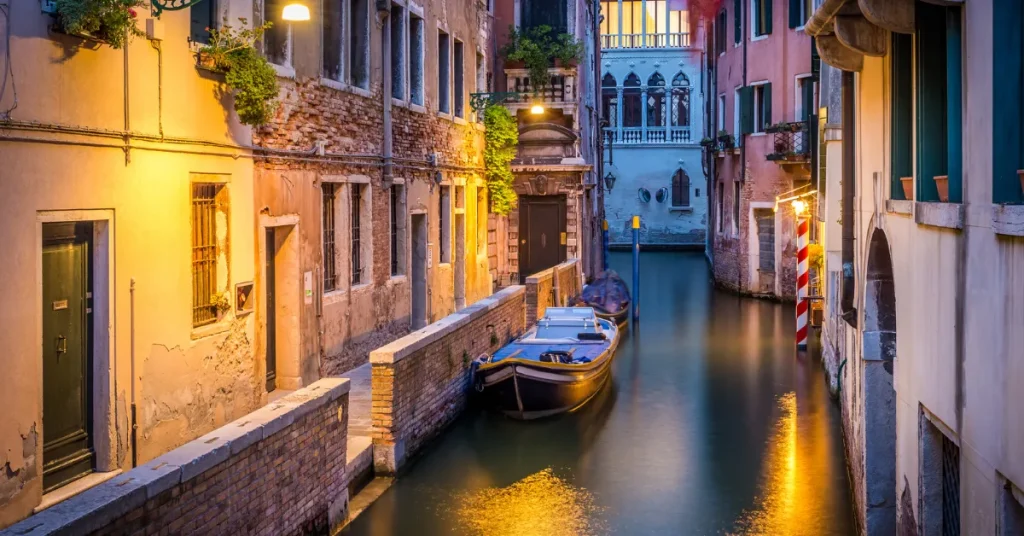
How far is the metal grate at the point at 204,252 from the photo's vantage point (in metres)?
10.1

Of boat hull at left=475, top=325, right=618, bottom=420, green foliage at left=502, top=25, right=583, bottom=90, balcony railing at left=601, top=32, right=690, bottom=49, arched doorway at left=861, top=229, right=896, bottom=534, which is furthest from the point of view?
balcony railing at left=601, top=32, right=690, bottom=49

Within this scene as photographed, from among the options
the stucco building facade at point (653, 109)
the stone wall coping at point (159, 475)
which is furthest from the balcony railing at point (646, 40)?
the stone wall coping at point (159, 475)

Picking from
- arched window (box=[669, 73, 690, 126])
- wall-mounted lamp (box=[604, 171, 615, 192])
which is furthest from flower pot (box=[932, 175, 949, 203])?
arched window (box=[669, 73, 690, 126])

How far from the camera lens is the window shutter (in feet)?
71.0

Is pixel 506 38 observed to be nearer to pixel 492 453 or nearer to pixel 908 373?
pixel 492 453

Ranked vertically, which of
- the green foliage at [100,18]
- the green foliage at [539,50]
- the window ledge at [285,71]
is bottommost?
the green foliage at [100,18]

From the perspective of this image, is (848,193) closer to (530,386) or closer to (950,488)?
(530,386)

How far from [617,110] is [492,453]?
33930 millimetres

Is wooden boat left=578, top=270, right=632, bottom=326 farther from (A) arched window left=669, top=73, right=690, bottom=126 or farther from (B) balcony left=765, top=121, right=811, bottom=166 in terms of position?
(A) arched window left=669, top=73, right=690, bottom=126

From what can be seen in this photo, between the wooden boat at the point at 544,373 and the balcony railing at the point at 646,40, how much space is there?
3043 cm

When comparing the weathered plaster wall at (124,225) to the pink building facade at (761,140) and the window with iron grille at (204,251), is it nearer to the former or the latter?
the window with iron grille at (204,251)

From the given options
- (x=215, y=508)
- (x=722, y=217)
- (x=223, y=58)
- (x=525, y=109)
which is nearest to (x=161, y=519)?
(x=215, y=508)

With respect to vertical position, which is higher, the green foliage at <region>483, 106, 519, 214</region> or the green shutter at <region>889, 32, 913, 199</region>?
the green foliage at <region>483, 106, 519, 214</region>

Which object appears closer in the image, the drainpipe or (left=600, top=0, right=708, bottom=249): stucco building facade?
the drainpipe
